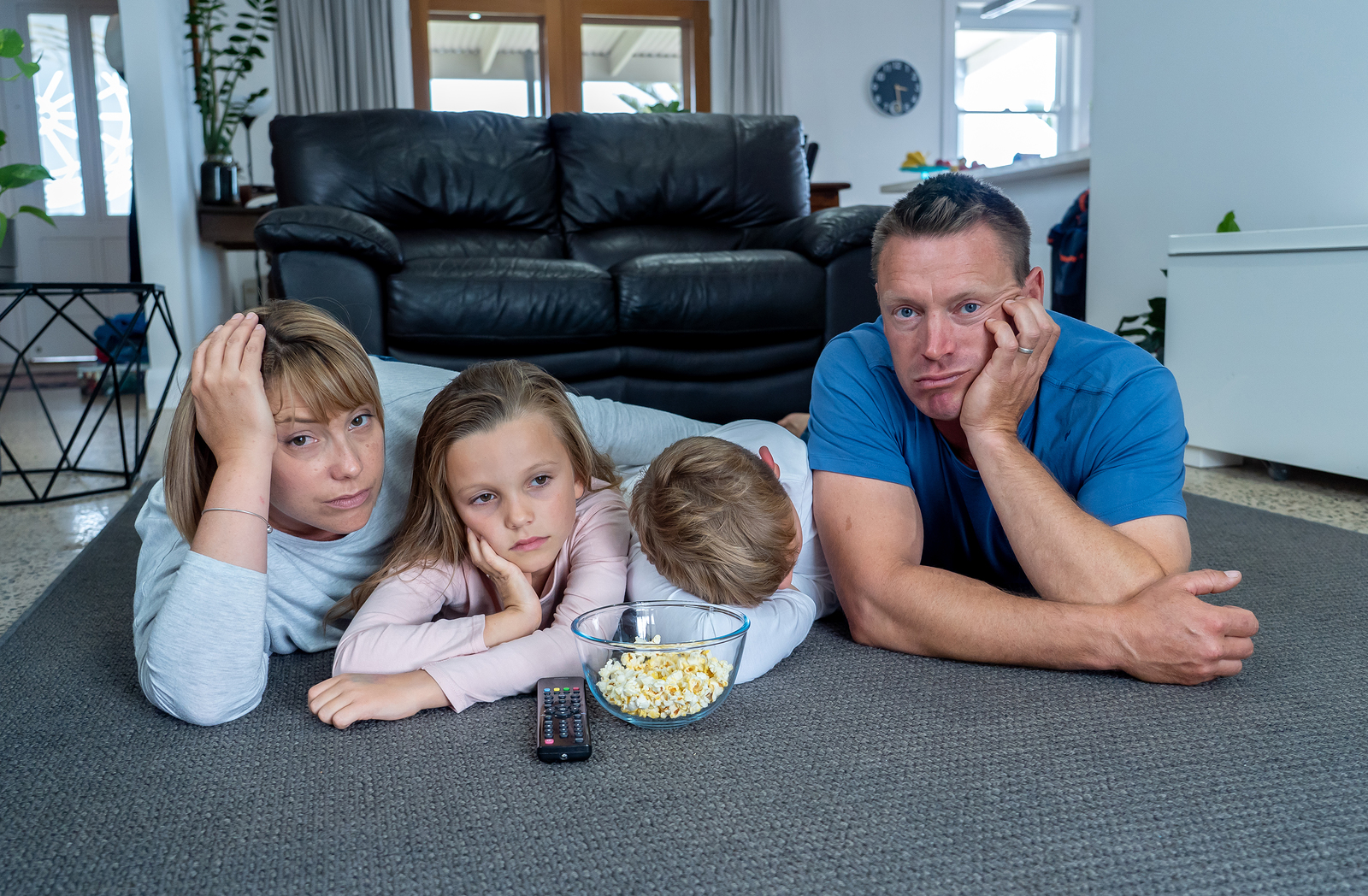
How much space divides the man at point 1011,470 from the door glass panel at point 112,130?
263 inches

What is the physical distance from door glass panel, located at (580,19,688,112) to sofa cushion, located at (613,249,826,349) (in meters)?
4.50

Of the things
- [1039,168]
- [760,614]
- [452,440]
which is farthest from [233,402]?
[1039,168]

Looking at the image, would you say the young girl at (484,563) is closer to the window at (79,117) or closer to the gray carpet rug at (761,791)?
the gray carpet rug at (761,791)

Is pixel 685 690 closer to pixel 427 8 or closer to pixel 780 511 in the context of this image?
pixel 780 511

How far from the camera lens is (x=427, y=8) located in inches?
240

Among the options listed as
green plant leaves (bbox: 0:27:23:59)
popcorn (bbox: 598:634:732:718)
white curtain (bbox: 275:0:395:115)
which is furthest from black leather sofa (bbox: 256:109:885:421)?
white curtain (bbox: 275:0:395:115)

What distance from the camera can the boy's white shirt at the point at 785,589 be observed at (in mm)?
1142

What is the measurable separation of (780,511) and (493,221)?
2.29m

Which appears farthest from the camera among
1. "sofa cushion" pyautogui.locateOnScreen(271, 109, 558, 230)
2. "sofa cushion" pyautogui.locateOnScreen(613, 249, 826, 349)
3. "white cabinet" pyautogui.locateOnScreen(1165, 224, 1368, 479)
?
"sofa cushion" pyautogui.locateOnScreen(271, 109, 558, 230)

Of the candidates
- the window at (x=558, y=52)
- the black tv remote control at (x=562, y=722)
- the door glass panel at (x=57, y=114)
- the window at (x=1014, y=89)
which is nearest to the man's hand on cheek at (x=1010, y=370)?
the black tv remote control at (x=562, y=722)

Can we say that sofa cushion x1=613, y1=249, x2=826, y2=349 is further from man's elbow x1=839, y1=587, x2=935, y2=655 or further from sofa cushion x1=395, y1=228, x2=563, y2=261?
man's elbow x1=839, y1=587, x2=935, y2=655

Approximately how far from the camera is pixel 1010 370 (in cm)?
113

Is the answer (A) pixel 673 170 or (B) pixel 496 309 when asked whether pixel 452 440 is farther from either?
(A) pixel 673 170

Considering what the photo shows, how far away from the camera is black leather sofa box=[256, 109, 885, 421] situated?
2.41 m
